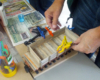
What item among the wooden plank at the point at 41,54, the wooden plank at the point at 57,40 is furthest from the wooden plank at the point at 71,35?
the wooden plank at the point at 41,54

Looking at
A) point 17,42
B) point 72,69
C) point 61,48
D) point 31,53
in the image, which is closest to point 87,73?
point 72,69

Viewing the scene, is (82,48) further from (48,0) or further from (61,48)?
(48,0)

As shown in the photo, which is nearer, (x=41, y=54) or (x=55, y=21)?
(x=41, y=54)

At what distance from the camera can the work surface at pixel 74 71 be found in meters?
0.53

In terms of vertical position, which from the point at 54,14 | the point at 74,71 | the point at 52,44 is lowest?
the point at 74,71

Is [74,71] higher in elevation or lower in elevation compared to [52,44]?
lower

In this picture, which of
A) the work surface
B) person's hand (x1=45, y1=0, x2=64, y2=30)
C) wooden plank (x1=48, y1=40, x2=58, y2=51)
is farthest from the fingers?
the work surface

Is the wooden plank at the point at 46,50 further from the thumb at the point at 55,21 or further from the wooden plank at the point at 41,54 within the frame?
the thumb at the point at 55,21

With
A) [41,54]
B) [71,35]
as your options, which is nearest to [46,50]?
[41,54]

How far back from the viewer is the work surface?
529mm

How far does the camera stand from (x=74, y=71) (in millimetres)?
552

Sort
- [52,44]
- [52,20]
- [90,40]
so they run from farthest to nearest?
[52,20] < [52,44] < [90,40]

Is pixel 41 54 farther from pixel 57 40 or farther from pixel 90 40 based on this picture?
pixel 90 40

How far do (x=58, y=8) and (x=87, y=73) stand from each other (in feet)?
1.29
